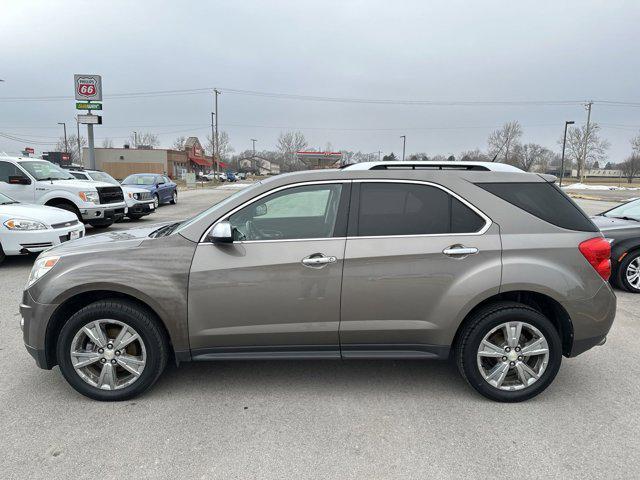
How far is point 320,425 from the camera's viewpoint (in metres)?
2.95

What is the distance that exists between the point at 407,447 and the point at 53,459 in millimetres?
2166

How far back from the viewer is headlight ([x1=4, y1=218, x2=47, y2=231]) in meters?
7.08

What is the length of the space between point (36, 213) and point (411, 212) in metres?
7.12

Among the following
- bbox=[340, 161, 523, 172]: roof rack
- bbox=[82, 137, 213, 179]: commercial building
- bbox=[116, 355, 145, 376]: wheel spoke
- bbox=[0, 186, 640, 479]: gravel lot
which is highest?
bbox=[82, 137, 213, 179]: commercial building

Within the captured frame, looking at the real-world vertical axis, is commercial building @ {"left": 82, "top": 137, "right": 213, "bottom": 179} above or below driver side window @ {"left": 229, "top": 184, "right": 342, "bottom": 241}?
above

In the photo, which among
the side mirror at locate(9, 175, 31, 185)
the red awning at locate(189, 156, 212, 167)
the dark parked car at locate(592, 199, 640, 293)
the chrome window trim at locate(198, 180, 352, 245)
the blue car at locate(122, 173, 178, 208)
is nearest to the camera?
the chrome window trim at locate(198, 180, 352, 245)

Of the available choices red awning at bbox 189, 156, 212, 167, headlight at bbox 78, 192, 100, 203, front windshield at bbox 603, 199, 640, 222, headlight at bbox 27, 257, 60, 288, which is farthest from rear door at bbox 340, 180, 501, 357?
red awning at bbox 189, 156, 212, 167

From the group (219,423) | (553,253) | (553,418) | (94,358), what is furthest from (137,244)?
(553,418)

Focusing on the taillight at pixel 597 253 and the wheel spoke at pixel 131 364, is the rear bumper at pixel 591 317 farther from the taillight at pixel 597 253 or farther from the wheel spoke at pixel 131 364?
the wheel spoke at pixel 131 364

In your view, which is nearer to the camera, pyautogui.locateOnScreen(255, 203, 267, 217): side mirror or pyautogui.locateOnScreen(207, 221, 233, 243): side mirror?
pyautogui.locateOnScreen(207, 221, 233, 243): side mirror

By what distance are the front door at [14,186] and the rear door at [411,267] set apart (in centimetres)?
1052

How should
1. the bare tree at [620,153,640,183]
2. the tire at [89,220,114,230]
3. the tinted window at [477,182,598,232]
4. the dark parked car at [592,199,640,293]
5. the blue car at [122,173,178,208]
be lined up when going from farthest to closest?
the bare tree at [620,153,640,183] → the blue car at [122,173,178,208] → the tire at [89,220,114,230] → the dark parked car at [592,199,640,293] → the tinted window at [477,182,598,232]

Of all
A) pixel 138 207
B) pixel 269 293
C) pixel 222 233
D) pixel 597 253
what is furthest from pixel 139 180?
pixel 597 253

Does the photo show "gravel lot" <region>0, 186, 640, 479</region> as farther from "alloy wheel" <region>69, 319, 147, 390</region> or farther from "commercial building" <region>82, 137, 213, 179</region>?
"commercial building" <region>82, 137, 213, 179</region>
